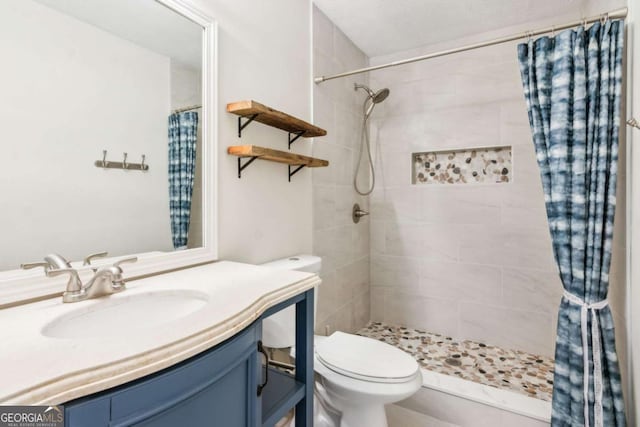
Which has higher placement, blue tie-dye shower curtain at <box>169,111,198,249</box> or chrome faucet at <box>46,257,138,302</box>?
blue tie-dye shower curtain at <box>169,111,198,249</box>

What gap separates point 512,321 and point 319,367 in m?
1.56

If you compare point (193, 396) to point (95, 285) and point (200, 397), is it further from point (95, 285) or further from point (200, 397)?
point (95, 285)

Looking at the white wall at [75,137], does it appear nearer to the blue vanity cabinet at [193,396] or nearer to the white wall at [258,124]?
the white wall at [258,124]

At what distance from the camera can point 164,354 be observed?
1.92ft

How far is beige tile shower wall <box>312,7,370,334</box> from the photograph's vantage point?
6.61 feet

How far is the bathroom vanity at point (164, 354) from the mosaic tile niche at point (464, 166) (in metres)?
1.76

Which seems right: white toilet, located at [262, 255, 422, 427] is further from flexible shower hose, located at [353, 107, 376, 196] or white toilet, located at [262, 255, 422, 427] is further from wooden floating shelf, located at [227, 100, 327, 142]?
flexible shower hose, located at [353, 107, 376, 196]

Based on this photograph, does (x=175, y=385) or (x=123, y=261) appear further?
(x=123, y=261)

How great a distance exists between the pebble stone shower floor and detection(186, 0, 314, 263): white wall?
1095 mm

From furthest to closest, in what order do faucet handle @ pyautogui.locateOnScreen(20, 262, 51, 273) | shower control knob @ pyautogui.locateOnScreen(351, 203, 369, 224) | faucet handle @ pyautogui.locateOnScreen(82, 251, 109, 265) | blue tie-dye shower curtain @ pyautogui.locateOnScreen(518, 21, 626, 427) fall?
shower control knob @ pyautogui.locateOnScreen(351, 203, 369, 224)
blue tie-dye shower curtain @ pyautogui.locateOnScreen(518, 21, 626, 427)
faucet handle @ pyautogui.locateOnScreen(82, 251, 109, 265)
faucet handle @ pyautogui.locateOnScreen(20, 262, 51, 273)

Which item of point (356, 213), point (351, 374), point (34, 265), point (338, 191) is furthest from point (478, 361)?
point (34, 265)

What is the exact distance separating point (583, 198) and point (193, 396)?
5.19 ft

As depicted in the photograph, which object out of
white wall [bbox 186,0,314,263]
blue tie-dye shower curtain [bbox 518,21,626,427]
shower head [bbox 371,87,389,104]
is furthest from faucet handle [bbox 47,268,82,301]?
shower head [bbox 371,87,389,104]

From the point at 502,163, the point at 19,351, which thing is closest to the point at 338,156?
the point at 502,163
